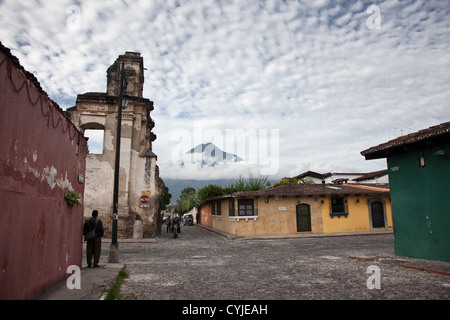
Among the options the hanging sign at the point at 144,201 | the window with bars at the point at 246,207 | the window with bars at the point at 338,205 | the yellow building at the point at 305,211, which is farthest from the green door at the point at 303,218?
the hanging sign at the point at 144,201

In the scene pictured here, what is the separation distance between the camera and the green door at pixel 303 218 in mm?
24894

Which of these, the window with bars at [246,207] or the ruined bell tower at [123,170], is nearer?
the ruined bell tower at [123,170]

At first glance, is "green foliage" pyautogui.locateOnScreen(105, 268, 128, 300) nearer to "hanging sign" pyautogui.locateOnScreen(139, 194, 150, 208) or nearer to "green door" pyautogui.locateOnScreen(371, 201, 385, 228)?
"hanging sign" pyautogui.locateOnScreen(139, 194, 150, 208)

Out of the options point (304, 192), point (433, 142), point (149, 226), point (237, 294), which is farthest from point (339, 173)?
point (237, 294)

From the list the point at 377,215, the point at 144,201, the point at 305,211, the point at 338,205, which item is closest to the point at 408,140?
the point at 305,211

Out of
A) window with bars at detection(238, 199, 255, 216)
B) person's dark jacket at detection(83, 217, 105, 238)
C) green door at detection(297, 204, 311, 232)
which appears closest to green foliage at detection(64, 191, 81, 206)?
person's dark jacket at detection(83, 217, 105, 238)

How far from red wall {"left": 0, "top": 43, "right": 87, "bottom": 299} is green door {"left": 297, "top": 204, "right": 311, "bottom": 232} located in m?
19.2

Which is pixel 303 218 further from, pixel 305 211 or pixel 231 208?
pixel 231 208

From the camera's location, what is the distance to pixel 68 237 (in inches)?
314

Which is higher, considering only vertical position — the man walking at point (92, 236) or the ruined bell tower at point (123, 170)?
the ruined bell tower at point (123, 170)

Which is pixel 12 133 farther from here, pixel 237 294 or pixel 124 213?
pixel 124 213

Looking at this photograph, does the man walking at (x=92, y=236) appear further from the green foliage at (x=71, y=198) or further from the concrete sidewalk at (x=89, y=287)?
the green foliage at (x=71, y=198)

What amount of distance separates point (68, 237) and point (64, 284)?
1218 mm

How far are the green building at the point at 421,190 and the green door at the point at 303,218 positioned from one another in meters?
12.4
